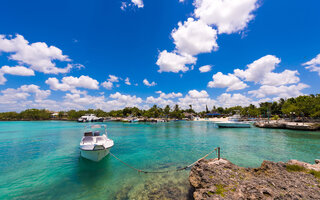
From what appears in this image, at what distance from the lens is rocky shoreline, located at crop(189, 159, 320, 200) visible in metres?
5.32

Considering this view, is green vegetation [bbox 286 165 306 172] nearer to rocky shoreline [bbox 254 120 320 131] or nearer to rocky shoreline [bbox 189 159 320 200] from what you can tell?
rocky shoreline [bbox 189 159 320 200]

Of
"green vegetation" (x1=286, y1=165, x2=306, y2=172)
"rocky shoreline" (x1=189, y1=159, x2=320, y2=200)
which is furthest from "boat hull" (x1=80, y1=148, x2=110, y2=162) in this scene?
"green vegetation" (x1=286, y1=165, x2=306, y2=172)

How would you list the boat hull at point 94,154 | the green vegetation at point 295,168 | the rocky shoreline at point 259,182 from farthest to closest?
1. the boat hull at point 94,154
2. the green vegetation at point 295,168
3. the rocky shoreline at point 259,182

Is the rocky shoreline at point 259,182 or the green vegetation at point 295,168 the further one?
the green vegetation at point 295,168

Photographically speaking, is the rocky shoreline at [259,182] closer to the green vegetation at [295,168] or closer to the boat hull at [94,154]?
the green vegetation at [295,168]

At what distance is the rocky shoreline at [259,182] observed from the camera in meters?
5.32

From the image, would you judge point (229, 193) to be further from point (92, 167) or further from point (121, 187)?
point (92, 167)

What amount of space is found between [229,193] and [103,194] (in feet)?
26.7

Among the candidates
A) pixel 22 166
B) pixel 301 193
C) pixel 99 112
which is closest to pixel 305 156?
pixel 301 193

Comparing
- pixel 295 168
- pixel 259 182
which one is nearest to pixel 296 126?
pixel 295 168

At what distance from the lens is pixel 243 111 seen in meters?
112

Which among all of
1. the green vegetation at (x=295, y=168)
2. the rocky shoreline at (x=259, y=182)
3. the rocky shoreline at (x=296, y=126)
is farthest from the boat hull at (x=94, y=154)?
the rocky shoreline at (x=296, y=126)

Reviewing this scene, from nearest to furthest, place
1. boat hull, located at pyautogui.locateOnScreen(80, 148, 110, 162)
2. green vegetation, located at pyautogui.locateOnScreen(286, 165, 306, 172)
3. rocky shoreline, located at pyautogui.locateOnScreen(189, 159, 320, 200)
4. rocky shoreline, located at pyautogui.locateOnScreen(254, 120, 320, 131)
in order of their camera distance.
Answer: rocky shoreline, located at pyautogui.locateOnScreen(189, 159, 320, 200) < green vegetation, located at pyautogui.locateOnScreen(286, 165, 306, 172) < boat hull, located at pyautogui.locateOnScreen(80, 148, 110, 162) < rocky shoreline, located at pyautogui.locateOnScreen(254, 120, 320, 131)

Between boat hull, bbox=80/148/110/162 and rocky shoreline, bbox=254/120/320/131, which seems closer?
boat hull, bbox=80/148/110/162
